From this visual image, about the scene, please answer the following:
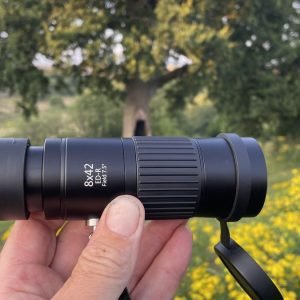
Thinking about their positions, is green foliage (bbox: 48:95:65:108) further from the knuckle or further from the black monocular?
the knuckle

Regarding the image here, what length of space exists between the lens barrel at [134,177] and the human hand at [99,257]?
4.1 inches

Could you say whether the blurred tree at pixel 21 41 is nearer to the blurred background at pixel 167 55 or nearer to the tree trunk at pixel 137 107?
the blurred background at pixel 167 55

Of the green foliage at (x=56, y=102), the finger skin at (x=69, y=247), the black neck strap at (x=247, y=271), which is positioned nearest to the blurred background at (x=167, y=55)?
the finger skin at (x=69, y=247)

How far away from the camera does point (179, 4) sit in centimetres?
865

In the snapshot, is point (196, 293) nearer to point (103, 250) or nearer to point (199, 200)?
point (199, 200)

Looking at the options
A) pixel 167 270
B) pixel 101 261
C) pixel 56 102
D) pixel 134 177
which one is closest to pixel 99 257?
pixel 101 261

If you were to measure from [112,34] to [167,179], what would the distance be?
8086 mm

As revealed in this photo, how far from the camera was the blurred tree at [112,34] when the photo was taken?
8.17 metres

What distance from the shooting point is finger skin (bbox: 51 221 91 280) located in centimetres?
184

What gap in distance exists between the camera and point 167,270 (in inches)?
72.8

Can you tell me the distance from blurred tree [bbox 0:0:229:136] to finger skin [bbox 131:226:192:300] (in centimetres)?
651

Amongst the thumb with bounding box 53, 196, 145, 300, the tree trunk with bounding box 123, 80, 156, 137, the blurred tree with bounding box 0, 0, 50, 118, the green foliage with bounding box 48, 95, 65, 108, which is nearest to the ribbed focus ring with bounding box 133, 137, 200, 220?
the thumb with bounding box 53, 196, 145, 300

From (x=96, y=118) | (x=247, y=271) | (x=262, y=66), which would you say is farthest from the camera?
(x=96, y=118)

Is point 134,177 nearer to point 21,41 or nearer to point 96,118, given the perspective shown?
point 21,41
